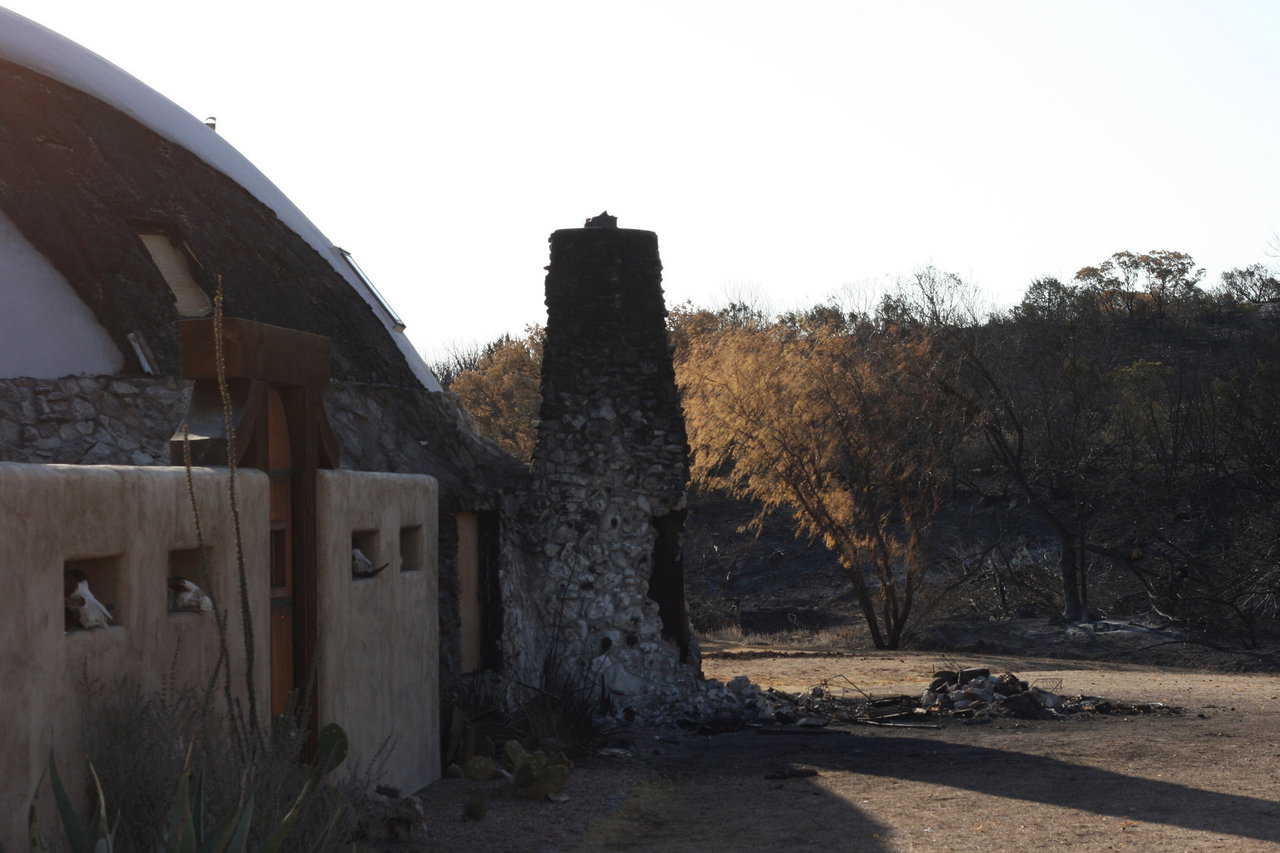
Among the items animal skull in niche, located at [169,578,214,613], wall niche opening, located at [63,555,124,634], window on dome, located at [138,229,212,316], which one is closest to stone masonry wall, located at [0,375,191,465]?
window on dome, located at [138,229,212,316]

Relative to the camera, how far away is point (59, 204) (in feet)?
42.5

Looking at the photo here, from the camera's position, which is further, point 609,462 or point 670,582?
point 670,582

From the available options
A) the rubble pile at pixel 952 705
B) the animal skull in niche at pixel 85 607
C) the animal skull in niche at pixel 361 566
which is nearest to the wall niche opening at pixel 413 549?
the animal skull in niche at pixel 361 566

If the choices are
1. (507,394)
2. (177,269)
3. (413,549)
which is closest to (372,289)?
(177,269)

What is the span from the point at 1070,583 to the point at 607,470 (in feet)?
50.4

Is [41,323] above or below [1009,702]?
above

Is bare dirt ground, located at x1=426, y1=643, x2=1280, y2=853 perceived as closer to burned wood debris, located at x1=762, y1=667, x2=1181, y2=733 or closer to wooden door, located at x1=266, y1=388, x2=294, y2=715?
burned wood debris, located at x1=762, y1=667, x2=1181, y2=733

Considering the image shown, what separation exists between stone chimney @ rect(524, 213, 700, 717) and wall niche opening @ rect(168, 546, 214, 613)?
21.3ft

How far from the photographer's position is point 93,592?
230 inches

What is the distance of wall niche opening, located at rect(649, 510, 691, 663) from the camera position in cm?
1330

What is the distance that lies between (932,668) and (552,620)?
7593 millimetres

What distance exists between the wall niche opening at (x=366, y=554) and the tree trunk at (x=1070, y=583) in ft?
61.2

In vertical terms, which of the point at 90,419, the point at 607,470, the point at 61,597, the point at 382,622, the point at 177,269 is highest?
the point at 177,269

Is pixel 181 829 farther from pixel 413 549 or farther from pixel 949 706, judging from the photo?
pixel 949 706
